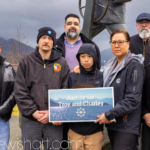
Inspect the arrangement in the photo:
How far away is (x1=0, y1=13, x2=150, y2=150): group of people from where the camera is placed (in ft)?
7.12

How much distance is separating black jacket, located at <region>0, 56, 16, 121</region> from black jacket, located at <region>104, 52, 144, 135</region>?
133 centimetres

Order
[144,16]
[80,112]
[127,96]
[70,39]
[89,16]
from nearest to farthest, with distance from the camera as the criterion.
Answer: [127,96] → [80,112] → [144,16] → [70,39] → [89,16]

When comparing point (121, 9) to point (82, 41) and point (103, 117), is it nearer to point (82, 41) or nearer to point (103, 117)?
point (82, 41)

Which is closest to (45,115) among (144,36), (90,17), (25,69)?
(25,69)

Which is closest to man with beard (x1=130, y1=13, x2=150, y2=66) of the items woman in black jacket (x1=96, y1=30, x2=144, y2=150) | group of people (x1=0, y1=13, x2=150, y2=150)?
group of people (x1=0, y1=13, x2=150, y2=150)

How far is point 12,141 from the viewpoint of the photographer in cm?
443

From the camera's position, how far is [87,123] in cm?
238

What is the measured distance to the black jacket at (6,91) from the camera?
2646 millimetres

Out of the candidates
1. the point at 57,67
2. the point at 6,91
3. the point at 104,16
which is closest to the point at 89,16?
the point at 104,16

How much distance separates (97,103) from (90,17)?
4.21 m

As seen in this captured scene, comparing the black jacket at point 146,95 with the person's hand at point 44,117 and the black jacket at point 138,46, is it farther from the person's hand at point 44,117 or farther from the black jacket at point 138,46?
the person's hand at point 44,117

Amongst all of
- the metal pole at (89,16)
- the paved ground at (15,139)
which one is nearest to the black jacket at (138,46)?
the paved ground at (15,139)

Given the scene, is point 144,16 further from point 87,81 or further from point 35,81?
point 35,81

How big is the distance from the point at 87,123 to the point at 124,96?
1.81 feet
